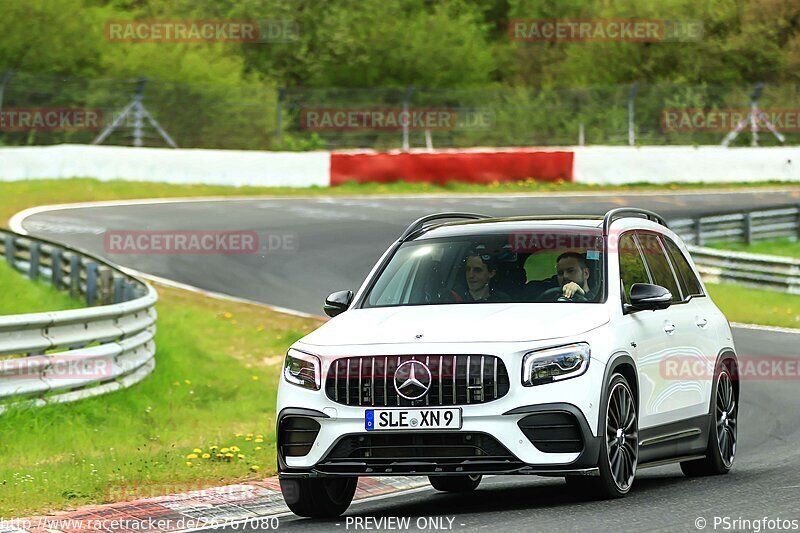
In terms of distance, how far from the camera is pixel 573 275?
8.85m

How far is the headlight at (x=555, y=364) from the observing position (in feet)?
25.5

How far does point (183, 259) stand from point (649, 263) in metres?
16.0

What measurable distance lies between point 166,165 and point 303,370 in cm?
2739

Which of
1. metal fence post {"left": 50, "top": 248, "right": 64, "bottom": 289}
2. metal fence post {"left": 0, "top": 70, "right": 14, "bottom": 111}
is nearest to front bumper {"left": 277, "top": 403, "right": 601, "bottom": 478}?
metal fence post {"left": 50, "top": 248, "right": 64, "bottom": 289}

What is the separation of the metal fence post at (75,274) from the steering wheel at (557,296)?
1111 cm

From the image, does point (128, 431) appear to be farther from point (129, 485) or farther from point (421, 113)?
point (421, 113)

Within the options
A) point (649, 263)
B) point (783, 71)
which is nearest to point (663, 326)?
point (649, 263)

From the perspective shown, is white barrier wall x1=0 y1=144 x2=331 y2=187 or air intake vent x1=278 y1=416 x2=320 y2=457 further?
white barrier wall x1=0 y1=144 x2=331 y2=187

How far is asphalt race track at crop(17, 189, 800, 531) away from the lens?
7855 millimetres

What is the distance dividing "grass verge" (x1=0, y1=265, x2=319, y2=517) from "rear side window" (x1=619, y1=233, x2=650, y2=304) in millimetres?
2950

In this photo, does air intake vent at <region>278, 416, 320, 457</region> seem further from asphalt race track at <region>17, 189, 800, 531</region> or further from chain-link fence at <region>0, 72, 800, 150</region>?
chain-link fence at <region>0, 72, 800, 150</region>

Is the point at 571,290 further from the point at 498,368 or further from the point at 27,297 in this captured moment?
the point at 27,297

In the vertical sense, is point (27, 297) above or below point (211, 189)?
above

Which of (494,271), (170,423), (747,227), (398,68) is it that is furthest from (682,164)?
(494,271)
